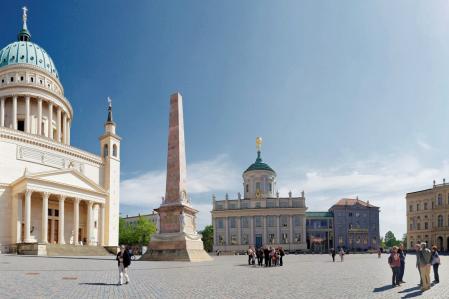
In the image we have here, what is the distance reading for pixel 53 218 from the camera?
55.3 metres

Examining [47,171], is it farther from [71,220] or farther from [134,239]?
[134,239]

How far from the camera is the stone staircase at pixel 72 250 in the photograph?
41.9m

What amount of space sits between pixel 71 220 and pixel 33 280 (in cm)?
4486

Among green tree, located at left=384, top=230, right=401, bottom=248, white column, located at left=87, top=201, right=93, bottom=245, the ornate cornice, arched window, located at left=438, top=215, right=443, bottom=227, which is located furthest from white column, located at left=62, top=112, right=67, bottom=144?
green tree, located at left=384, top=230, right=401, bottom=248

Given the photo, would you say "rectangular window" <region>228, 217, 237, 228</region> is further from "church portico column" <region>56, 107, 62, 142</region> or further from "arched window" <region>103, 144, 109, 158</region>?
"church portico column" <region>56, 107, 62, 142</region>

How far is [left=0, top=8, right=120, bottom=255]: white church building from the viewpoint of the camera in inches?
1946

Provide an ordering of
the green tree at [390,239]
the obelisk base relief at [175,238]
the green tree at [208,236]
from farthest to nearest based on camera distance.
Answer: the green tree at [390,239]
the green tree at [208,236]
the obelisk base relief at [175,238]

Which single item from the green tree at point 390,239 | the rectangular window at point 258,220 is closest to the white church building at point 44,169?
the rectangular window at point 258,220

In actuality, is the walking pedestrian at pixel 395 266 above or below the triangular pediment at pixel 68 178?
below

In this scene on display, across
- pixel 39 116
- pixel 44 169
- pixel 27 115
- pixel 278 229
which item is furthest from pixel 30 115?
pixel 278 229

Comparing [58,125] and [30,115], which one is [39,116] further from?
[58,125]

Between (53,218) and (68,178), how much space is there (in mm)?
5678

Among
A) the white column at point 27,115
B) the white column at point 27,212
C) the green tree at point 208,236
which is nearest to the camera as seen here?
the white column at point 27,212

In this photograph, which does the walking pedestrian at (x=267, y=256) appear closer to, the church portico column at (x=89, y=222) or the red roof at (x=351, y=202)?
the church portico column at (x=89, y=222)
